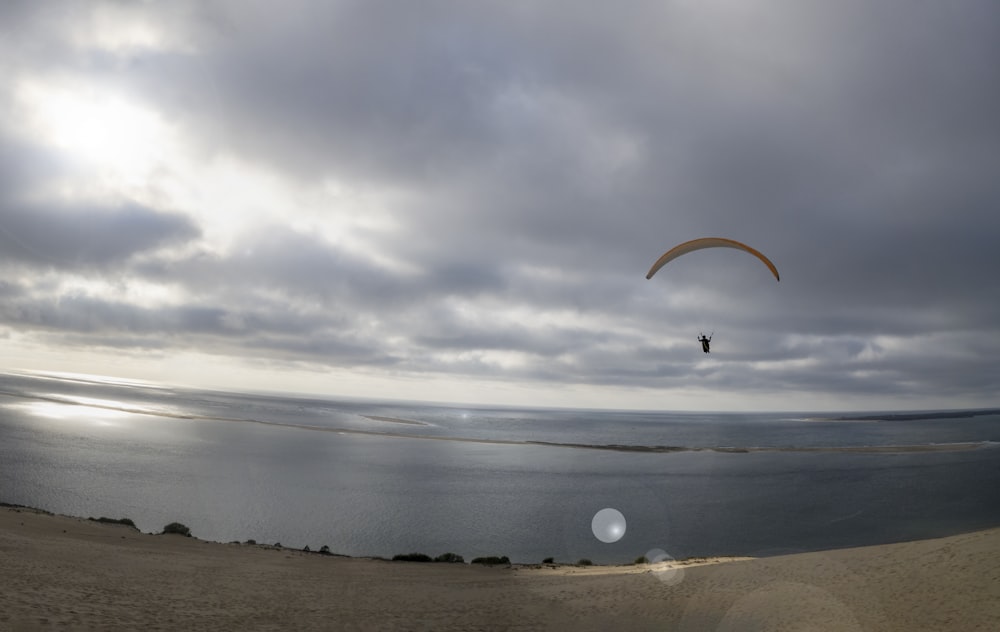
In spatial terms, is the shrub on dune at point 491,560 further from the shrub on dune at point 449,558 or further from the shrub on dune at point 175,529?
the shrub on dune at point 175,529

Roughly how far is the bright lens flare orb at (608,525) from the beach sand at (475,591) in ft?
45.9

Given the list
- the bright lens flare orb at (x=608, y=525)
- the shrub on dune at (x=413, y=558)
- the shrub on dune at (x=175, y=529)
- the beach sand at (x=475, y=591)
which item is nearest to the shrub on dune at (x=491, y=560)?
the beach sand at (x=475, y=591)

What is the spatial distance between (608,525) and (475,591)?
2551 cm

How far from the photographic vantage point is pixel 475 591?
2281 centimetres

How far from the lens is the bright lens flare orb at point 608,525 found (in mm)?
41472

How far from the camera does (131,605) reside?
57.2 ft

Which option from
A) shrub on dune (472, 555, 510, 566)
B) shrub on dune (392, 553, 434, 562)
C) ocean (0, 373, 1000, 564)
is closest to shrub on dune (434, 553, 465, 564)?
shrub on dune (392, 553, 434, 562)

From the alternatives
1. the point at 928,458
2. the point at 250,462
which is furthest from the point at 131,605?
the point at 928,458

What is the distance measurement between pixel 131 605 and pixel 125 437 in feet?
314

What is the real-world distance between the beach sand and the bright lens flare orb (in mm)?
13997

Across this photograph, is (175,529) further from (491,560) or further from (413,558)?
(491,560)

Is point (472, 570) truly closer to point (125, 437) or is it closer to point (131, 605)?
point (131, 605)

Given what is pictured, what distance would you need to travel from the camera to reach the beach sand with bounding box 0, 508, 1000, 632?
57.4 feet

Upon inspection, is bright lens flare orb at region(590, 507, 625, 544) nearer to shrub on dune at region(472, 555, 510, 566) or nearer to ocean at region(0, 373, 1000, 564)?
ocean at region(0, 373, 1000, 564)
